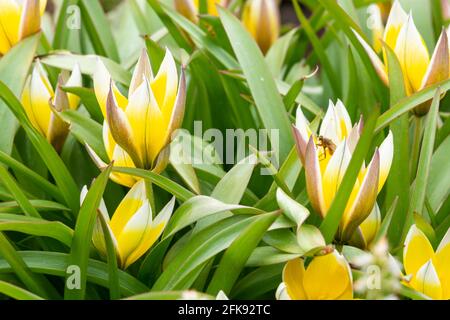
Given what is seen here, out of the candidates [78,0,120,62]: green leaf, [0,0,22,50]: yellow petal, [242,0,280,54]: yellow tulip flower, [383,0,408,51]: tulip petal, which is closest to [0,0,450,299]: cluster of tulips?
[383,0,408,51]: tulip petal

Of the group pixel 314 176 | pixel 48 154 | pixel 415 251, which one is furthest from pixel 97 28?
pixel 415 251

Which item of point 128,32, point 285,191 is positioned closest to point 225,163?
point 285,191

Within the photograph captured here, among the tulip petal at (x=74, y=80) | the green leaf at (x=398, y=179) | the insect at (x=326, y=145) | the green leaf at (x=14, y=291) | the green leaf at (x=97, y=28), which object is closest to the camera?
the green leaf at (x=14, y=291)

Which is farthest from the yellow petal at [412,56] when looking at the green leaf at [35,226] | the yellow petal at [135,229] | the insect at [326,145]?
the green leaf at [35,226]

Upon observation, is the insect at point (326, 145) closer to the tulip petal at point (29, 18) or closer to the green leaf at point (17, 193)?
the green leaf at point (17, 193)

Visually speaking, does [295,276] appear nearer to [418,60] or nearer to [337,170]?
[337,170]

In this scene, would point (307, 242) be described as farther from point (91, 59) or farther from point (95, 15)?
point (95, 15)

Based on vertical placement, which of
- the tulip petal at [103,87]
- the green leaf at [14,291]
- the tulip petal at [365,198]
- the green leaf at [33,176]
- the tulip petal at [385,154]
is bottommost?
the green leaf at [14,291]
